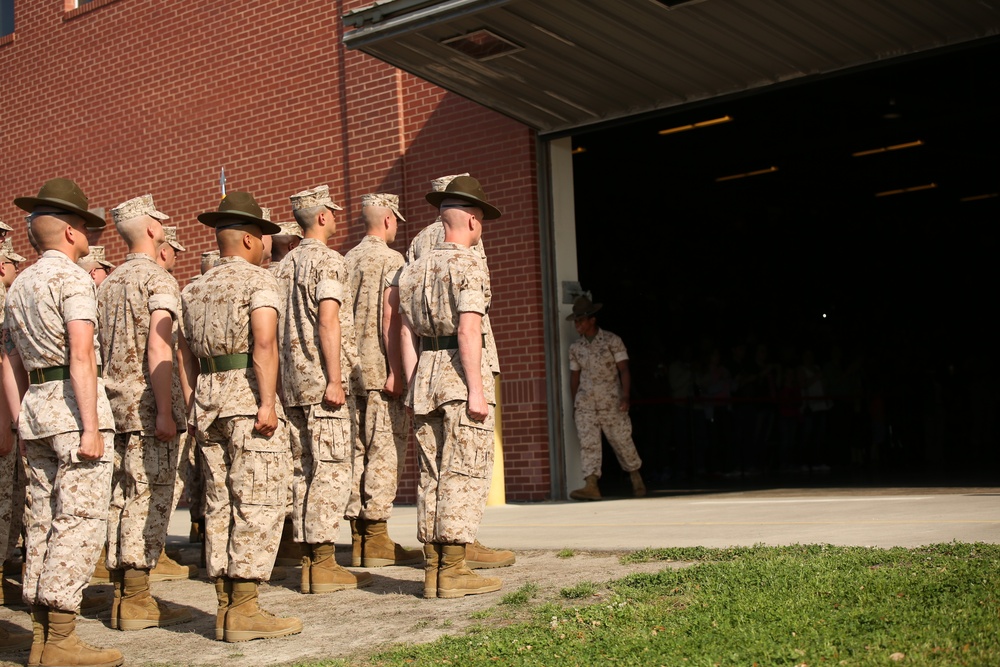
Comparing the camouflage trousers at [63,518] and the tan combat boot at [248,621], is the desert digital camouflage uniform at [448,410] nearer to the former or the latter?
the tan combat boot at [248,621]

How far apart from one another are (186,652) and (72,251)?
2.05m

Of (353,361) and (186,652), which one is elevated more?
(353,361)

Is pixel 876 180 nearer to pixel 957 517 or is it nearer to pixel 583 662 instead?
pixel 957 517

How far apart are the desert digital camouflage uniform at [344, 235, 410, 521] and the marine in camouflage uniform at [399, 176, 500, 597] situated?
105cm

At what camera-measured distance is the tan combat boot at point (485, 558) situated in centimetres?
731

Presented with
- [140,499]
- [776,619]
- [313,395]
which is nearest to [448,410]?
[313,395]

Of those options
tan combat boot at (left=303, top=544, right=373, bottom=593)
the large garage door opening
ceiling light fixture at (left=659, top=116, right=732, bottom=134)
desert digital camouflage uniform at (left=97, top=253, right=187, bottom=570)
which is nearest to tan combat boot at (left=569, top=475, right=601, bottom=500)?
the large garage door opening

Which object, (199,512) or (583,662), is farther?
(199,512)

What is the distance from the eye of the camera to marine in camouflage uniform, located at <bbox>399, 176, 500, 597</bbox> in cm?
637

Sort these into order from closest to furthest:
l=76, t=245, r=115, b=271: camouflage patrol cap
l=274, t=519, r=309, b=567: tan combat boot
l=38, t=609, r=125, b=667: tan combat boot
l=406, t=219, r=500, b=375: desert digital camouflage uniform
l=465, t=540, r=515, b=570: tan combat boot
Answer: l=38, t=609, r=125, b=667: tan combat boot
l=406, t=219, r=500, b=375: desert digital camouflage uniform
l=465, t=540, r=515, b=570: tan combat boot
l=274, t=519, r=309, b=567: tan combat boot
l=76, t=245, r=115, b=271: camouflage patrol cap

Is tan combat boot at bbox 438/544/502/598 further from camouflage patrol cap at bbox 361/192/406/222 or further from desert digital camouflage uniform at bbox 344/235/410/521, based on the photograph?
camouflage patrol cap at bbox 361/192/406/222

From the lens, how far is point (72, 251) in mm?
5914

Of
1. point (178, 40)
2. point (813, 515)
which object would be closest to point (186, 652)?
point (813, 515)

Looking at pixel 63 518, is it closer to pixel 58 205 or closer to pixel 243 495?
pixel 243 495
